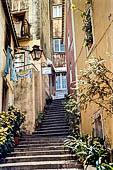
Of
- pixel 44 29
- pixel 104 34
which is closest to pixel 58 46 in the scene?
pixel 44 29

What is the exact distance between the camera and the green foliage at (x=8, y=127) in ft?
26.1

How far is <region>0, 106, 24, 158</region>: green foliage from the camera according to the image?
7.95m

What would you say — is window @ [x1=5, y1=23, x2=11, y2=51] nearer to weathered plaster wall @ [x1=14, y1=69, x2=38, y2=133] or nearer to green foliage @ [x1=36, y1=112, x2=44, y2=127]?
weathered plaster wall @ [x1=14, y1=69, x2=38, y2=133]

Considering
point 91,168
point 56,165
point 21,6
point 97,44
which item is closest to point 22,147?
point 56,165

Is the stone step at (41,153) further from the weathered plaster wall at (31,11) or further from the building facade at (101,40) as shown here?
the weathered plaster wall at (31,11)

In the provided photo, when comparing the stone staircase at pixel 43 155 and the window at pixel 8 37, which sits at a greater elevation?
the window at pixel 8 37

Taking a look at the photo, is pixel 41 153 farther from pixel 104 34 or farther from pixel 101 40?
pixel 104 34

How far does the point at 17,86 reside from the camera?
549 inches

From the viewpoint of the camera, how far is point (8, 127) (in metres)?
8.71

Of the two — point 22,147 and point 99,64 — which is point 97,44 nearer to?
point 99,64

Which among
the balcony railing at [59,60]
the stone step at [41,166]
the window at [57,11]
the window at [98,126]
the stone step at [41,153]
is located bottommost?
the stone step at [41,153]

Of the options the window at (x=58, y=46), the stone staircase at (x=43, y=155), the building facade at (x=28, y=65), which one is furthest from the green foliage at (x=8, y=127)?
the window at (x=58, y=46)

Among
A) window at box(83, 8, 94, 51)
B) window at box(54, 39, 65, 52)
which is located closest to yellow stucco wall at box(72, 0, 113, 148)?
window at box(83, 8, 94, 51)

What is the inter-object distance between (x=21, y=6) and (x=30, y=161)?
1304 cm
